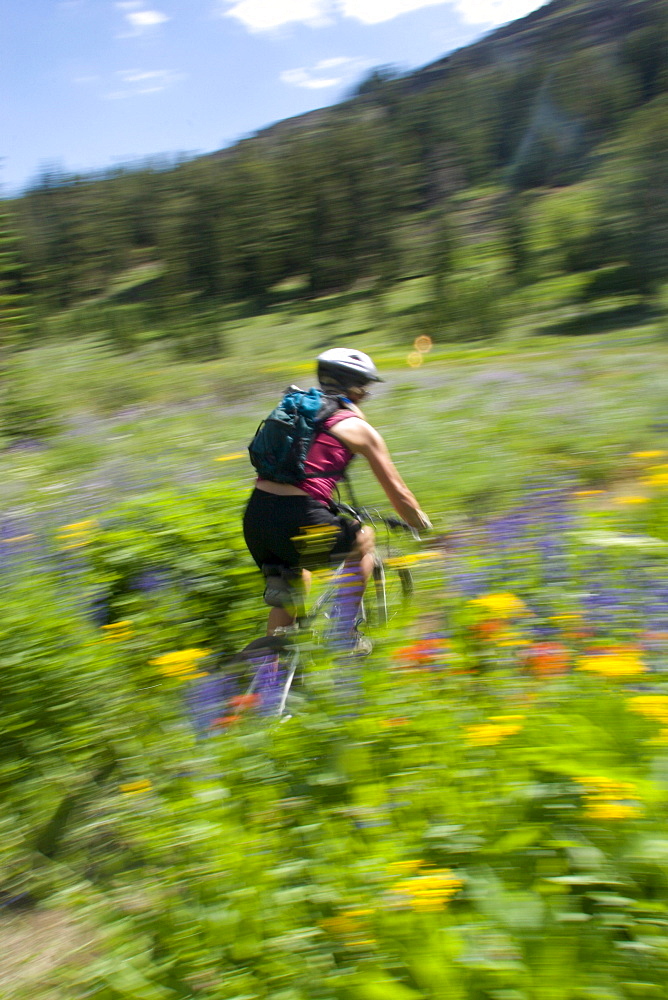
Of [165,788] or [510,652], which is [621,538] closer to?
[510,652]

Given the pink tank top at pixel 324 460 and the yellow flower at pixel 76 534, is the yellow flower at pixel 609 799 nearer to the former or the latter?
the pink tank top at pixel 324 460

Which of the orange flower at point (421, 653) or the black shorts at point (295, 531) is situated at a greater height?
the black shorts at point (295, 531)

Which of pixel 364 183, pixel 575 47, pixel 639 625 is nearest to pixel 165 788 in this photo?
pixel 639 625

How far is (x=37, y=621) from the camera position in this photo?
10.8 feet

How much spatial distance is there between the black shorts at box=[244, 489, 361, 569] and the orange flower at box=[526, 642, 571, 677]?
1136mm

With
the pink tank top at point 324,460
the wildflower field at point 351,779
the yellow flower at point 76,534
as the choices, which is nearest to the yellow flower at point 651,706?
the wildflower field at point 351,779

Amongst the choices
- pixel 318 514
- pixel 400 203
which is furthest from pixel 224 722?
pixel 400 203

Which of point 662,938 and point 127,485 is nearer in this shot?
point 662,938

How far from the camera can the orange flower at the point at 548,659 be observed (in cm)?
237

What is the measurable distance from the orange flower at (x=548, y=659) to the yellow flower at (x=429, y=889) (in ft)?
2.27

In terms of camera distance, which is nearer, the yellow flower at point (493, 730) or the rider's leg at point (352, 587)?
the yellow flower at point (493, 730)

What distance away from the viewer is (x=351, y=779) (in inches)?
85.0

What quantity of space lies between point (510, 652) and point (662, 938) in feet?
3.07

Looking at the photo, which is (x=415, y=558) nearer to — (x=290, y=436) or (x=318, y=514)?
(x=318, y=514)
